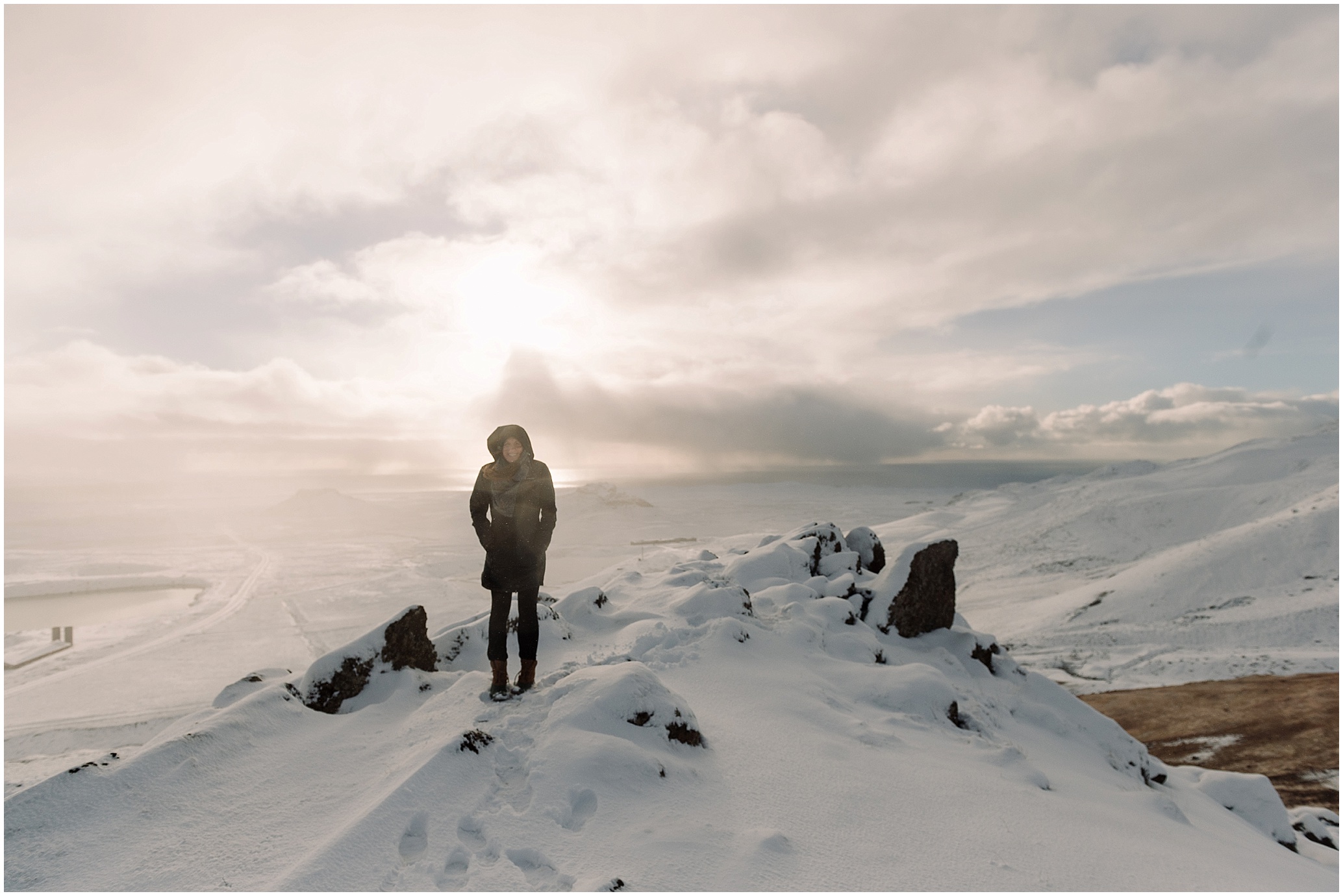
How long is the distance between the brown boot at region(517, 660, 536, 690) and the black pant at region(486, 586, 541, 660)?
48 mm

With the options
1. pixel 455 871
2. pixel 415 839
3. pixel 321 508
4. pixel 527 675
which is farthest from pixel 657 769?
pixel 321 508

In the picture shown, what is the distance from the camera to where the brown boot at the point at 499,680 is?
5.29 meters

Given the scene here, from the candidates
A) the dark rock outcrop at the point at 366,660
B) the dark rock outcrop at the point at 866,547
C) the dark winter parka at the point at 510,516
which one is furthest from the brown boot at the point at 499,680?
the dark rock outcrop at the point at 866,547

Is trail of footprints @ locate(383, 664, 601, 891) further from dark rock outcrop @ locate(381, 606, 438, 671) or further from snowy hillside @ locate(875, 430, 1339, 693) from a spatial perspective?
snowy hillside @ locate(875, 430, 1339, 693)

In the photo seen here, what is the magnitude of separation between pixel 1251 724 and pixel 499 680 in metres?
16.1

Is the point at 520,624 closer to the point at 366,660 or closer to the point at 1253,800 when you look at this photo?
the point at 366,660

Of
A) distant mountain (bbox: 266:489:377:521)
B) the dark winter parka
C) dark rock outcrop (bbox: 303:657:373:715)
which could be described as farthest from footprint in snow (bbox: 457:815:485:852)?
distant mountain (bbox: 266:489:377:521)

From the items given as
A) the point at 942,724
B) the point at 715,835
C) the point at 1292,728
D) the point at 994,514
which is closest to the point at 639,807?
the point at 715,835

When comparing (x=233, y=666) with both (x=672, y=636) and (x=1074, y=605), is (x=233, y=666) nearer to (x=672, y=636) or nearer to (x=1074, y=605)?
(x=672, y=636)

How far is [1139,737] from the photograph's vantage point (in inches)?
487

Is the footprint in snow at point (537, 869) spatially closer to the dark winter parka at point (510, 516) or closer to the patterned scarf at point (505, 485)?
the dark winter parka at point (510, 516)

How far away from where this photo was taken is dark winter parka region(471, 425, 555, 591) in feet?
18.2

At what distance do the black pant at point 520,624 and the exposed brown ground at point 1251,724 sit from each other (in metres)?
13.1

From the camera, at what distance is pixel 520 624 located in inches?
220
